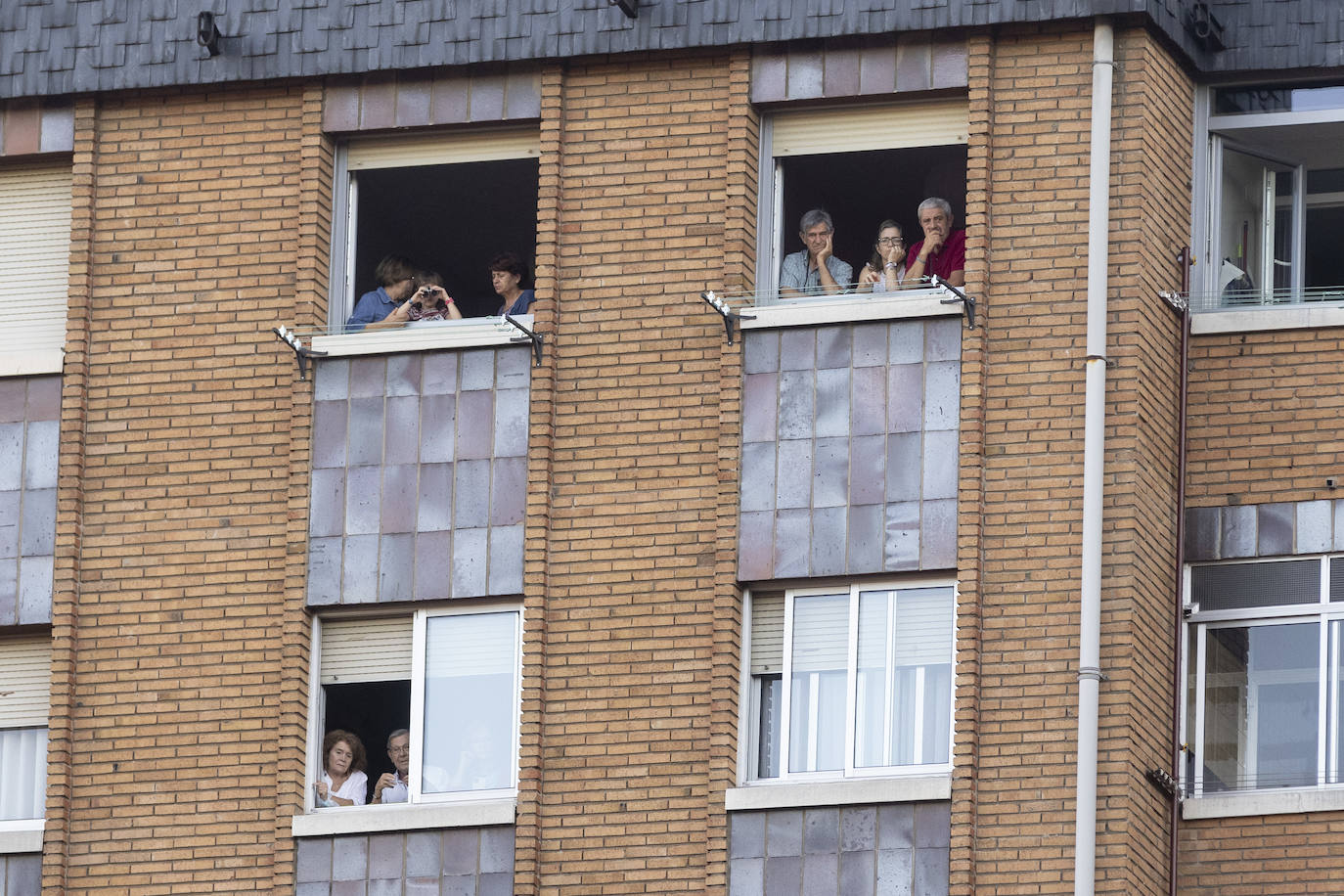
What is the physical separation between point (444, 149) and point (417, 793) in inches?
214

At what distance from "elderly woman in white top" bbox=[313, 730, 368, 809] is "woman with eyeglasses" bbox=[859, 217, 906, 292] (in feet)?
17.7

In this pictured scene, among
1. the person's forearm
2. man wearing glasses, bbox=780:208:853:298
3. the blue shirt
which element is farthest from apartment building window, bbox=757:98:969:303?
the blue shirt

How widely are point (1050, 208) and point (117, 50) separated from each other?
7988mm

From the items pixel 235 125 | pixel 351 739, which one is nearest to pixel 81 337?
pixel 235 125

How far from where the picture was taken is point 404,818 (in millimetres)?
26781

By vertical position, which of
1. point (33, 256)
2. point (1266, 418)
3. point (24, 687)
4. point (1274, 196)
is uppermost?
point (1274, 196)

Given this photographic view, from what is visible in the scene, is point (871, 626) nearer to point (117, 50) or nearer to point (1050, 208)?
point (1050, 208)

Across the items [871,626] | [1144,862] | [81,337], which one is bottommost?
[1144,862]

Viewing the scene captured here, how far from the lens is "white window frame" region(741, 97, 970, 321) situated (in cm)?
2767

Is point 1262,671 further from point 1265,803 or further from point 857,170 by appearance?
point 857,170

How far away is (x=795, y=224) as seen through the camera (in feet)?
92.5

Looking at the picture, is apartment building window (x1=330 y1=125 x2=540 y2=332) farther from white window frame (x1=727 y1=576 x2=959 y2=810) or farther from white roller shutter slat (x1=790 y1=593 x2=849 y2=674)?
white window frame (x1=727 y1=576 x2=959 y2=810)

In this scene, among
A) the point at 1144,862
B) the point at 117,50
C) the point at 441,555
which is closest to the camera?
the point at 1144,862

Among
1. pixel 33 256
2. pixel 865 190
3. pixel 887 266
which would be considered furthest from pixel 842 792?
pixel 33 256
